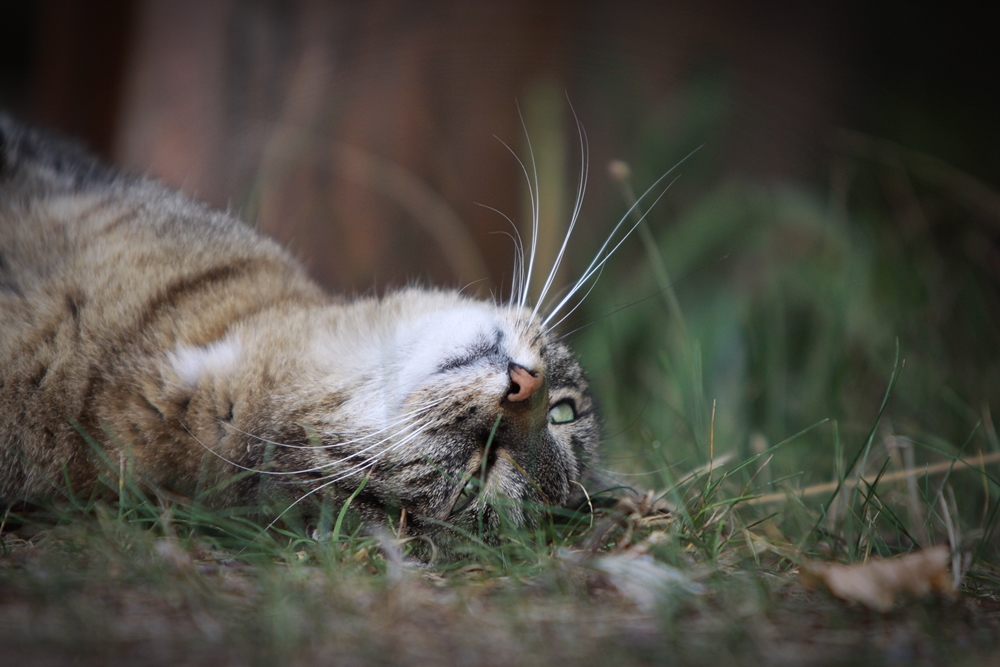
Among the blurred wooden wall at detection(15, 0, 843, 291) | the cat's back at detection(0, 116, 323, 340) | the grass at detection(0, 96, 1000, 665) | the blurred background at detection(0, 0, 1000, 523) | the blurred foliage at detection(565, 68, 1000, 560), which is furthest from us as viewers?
the blurred wooden wall at detection(15, 0, 843, 291)

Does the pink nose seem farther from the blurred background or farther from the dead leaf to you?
the blurred background

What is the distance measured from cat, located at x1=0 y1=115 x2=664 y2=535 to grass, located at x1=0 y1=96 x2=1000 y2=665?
92 millimetres

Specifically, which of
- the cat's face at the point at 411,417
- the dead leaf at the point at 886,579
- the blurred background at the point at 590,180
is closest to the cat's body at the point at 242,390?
the cat's face at the point at 411,417

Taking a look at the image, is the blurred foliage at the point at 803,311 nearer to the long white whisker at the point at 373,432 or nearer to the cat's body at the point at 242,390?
the cat's body at the point at 242,390

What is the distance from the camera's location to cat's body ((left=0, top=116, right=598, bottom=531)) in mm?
1631

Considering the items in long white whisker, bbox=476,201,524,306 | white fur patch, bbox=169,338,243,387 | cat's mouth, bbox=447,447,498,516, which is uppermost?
long white whisker, bbox=476,201,524,306

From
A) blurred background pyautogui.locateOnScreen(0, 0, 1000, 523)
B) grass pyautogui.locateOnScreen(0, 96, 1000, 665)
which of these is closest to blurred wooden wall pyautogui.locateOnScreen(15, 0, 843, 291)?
blurred background pyautogui.locateOnScreen(0, 0, 1000, 523)

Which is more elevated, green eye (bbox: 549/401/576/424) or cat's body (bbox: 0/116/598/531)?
cat's body (bbox: 0/116/598/531)

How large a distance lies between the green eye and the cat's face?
0.17m

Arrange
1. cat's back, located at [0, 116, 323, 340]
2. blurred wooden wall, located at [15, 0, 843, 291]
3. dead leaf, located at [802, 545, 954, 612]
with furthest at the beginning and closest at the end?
blurred wooden wall, located at [15, 0, 843, 291] < cat's back, located at [0, 116, 323, 340] < dead leaf, located at [802, 545, 954, 612]

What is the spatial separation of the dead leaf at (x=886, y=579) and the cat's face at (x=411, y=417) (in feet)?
2.28

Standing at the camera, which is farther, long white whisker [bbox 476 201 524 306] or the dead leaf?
long white whisker [bbox 476 201 524 306]

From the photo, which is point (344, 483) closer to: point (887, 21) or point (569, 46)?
point (569, 46)

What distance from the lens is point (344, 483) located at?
5.44 feet
